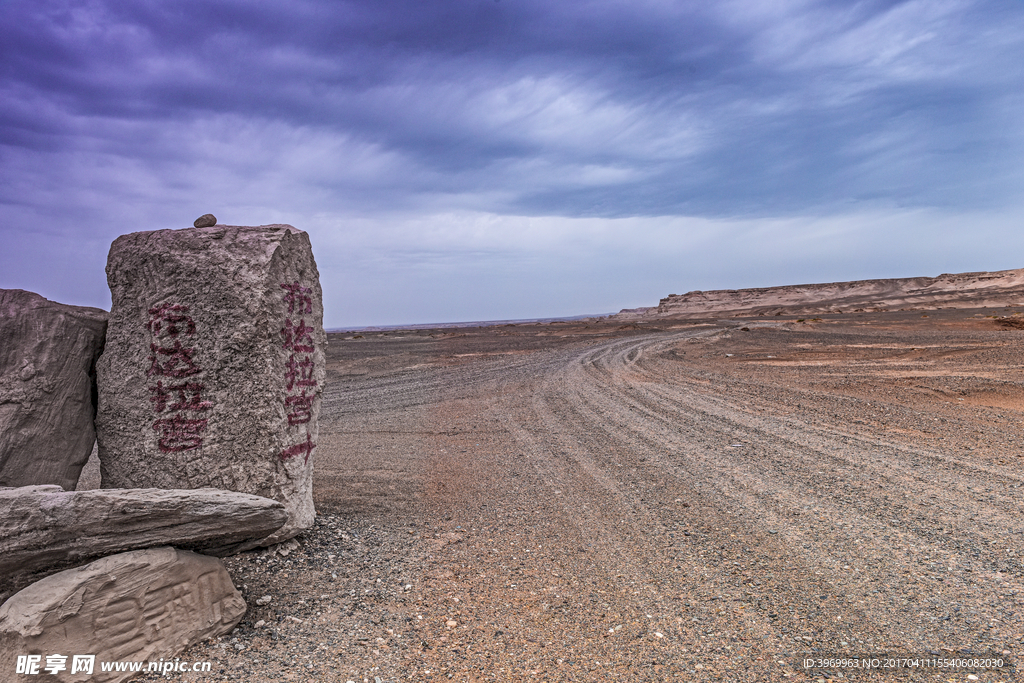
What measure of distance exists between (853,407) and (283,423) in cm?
1172

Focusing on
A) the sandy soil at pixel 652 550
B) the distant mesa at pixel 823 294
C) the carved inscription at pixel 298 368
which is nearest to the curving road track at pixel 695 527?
the sandy soil at pixel 652 550

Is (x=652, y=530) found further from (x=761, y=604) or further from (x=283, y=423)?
(x=283, y=423)

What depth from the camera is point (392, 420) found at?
42.7 ft

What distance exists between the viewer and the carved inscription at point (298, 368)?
5727 mm

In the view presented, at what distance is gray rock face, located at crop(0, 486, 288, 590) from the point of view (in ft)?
13.0

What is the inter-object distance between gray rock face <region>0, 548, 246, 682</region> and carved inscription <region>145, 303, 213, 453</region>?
146cm

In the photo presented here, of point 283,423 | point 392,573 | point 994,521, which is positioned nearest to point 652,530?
point 392,573

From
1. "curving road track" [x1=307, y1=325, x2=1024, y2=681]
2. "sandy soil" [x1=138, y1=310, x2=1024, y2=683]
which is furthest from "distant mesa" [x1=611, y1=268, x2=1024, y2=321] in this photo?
"sandy soil" [x1=138, y1=310, x2=1024, y2=683]

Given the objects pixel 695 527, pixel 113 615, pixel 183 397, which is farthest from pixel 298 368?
pixel 695 527

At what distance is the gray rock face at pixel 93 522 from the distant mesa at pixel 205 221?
2.93 metres

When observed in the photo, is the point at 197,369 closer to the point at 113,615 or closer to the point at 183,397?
the point at 183,397

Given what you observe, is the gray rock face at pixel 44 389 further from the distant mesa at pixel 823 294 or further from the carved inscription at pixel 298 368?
the distant mesa at pixel 823 294

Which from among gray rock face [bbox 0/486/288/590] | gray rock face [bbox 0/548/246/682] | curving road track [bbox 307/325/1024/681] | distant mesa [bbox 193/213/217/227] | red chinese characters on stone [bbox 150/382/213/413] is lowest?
curving road track [bbox 307/325/1024/681]

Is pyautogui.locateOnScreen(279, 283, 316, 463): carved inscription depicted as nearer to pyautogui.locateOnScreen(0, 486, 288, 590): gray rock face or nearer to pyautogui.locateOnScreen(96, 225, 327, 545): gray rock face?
pyautogui.locateOnScreen(96, 225, 327, 545): gray rock face
